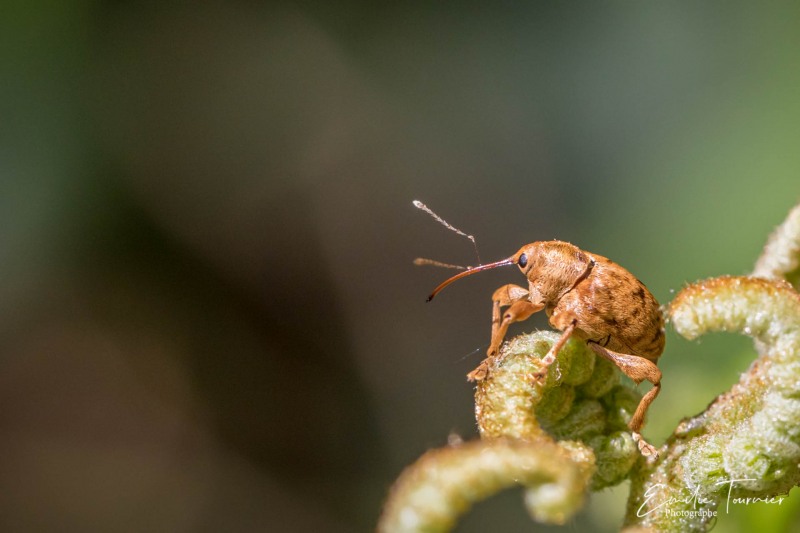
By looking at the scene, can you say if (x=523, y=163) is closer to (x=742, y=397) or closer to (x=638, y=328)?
(x=638, y=328)

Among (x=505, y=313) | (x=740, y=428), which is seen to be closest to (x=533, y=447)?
(x=740, y=428)

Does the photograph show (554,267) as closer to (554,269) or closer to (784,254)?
(554,269)

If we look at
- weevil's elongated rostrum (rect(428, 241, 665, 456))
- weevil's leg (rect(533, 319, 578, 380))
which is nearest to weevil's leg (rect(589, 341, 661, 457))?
weevil's elongated rostrum (rect(428, 241, 665, 456))

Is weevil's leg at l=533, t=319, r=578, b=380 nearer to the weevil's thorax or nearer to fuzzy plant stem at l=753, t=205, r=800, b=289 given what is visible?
fuzzy plant stem at l=753, t=205, r=800, b=289

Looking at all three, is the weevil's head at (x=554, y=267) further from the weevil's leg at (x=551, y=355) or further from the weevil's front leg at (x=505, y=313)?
the weevil's leg at (x=551, y=355)

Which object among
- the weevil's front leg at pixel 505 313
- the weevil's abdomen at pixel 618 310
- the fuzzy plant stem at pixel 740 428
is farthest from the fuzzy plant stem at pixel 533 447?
the weevil's abdomen at pixel 618 310

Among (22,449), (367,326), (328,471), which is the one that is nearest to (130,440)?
(22,449)

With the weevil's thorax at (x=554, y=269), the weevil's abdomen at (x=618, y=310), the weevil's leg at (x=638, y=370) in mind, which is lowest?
the weevil's leg at (x=638, y=370)
